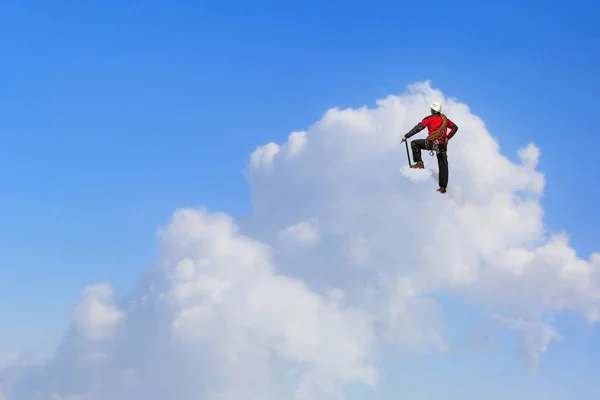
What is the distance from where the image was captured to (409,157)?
117 feet

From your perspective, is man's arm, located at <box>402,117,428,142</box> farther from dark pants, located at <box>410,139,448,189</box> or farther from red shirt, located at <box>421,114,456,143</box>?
dark pants, located at <box>410,139,448,189</box>

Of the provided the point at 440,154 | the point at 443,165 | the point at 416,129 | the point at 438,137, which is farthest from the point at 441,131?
the point at 443,165

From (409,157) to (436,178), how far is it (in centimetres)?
186

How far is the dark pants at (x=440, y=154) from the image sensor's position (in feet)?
114

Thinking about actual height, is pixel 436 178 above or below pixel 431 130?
below

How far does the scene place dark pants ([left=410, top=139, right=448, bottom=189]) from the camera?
34.7 metres

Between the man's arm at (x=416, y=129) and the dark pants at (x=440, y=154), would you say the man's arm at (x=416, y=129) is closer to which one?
the man's arm at (x=416, y=129)

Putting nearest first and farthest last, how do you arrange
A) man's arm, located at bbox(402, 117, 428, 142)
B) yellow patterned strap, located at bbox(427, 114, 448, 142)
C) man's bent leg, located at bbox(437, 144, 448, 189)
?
man's arm, located at bbox(402, 117, 428, 142)
man's bent leg, located at bbox(437, 144, 448, 189)
yellow patterned strap, located at bbox(427, 114, 448, 142)

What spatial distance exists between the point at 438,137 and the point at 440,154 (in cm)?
92

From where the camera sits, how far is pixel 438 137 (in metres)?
35.0

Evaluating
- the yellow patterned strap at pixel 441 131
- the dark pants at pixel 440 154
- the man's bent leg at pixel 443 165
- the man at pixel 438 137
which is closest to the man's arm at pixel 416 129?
the man at pixel 438 137

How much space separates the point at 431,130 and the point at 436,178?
2.58 meters

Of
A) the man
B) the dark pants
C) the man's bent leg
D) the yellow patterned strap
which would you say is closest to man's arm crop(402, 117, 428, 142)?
the man

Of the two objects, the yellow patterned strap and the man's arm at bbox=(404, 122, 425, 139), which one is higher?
the yellow patterned strap
